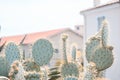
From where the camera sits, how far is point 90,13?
31.3 meters

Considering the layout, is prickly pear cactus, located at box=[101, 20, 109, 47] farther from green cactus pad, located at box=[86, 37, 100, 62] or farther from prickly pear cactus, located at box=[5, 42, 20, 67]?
prickly pear cactus, located at box=[5, 42, 20, 67]

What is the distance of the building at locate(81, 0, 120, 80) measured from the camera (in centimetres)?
2738

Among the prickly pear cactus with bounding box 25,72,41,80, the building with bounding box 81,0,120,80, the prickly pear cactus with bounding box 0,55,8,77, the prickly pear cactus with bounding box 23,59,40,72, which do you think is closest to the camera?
the prickly pear cactus with bounding box 25,72,41,80

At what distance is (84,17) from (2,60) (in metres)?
24.7

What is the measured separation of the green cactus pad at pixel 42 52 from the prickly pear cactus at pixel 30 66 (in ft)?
Result: 0.31

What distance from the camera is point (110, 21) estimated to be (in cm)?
2873

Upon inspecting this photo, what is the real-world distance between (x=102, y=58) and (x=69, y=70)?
25.7 inches

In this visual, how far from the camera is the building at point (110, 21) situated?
27.4 m

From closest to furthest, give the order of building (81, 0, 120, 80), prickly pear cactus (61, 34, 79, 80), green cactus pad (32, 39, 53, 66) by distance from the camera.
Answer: green cactus pad (32, 39, 53, 66) < prickly pear cactus (61, 34, 79, 80) < building (81, 0, 120, 80)

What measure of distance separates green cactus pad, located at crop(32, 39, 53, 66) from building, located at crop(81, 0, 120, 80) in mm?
18601

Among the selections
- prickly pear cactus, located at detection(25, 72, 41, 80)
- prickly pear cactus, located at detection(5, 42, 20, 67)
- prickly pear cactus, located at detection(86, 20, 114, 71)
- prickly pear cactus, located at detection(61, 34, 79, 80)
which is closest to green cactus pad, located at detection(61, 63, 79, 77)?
prickly pear cactus, located at detection(61, 34, 79, 80)

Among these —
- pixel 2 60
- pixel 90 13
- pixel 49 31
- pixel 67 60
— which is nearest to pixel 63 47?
pixel 67 60

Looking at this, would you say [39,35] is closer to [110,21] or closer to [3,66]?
[110,21]

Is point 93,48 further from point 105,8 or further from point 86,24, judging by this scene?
point 86,24
